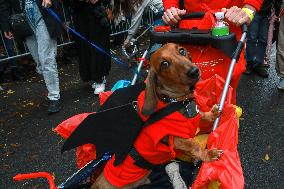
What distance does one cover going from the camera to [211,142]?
8.41 ft

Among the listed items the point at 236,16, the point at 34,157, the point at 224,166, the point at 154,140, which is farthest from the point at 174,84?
the point at 34,157

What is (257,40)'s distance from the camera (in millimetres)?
6469

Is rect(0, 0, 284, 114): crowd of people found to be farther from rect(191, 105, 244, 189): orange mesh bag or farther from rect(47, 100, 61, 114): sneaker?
rect(191, 105, 244, 189): orange mesh bag

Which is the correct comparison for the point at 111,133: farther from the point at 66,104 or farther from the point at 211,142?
the point at 66,104

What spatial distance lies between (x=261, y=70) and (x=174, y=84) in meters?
4.34

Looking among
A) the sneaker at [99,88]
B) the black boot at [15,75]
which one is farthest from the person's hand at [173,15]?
the black boot at [15,75]

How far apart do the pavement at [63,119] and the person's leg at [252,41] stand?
0.27 meters

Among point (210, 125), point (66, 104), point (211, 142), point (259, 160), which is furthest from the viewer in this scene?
point (66, 104)

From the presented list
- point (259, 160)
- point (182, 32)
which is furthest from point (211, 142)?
point (259, 160)

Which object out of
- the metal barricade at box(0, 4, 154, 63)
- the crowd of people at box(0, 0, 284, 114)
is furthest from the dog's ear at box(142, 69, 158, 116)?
the metal barricade at box(0, 4, 154, 63)

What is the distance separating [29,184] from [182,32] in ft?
8.41

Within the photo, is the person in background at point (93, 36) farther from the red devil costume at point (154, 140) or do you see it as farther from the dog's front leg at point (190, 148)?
the dog's front leg at point (190, 148)

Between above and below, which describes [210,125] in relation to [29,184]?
above

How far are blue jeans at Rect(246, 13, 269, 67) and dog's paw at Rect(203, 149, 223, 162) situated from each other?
14.5 ft
